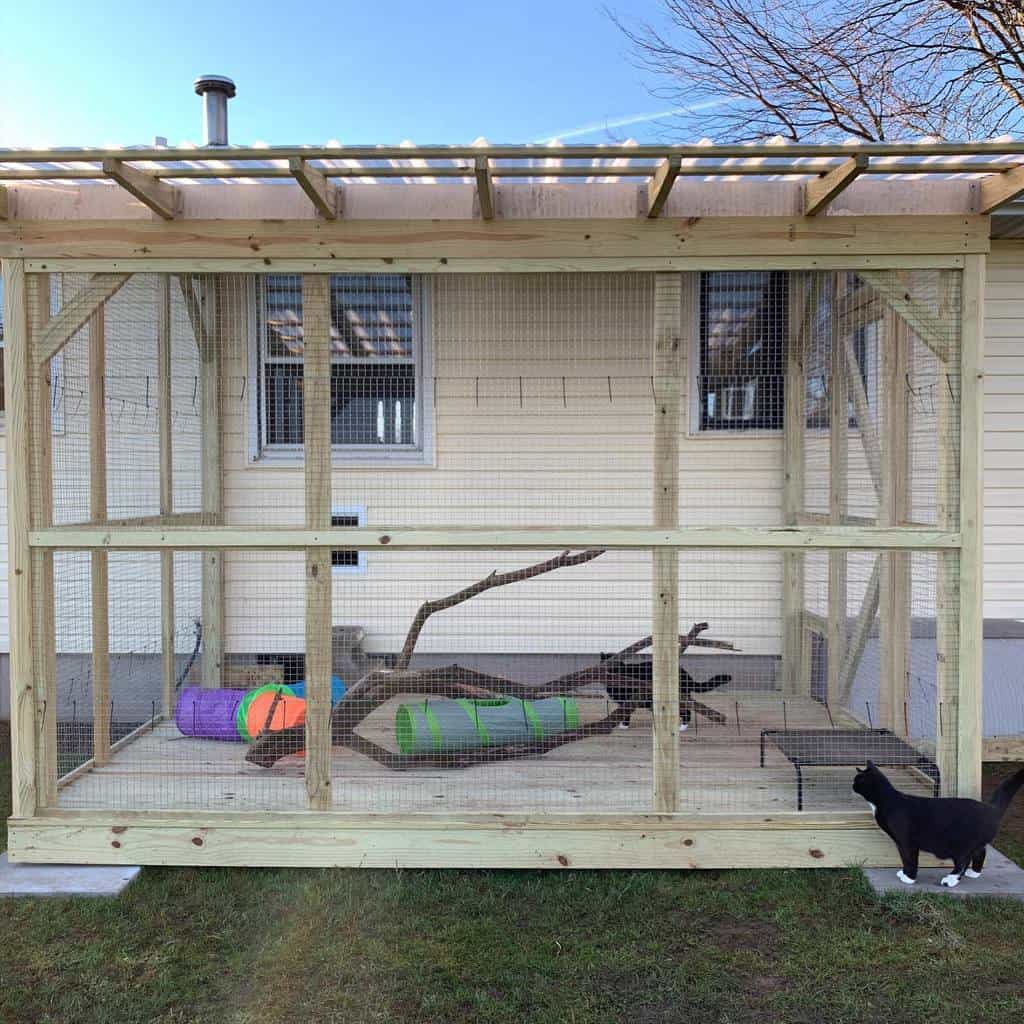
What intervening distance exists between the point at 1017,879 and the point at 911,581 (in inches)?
56.2

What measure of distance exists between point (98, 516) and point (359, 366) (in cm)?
182

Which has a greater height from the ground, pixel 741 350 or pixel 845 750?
pixel 741 350

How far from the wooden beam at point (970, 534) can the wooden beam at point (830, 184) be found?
657 mm

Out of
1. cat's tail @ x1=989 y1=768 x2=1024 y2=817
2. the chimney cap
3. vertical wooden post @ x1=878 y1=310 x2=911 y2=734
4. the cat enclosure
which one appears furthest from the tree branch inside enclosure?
the chimney cap

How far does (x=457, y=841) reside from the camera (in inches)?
141

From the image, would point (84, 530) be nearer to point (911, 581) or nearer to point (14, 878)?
point (14, 878)

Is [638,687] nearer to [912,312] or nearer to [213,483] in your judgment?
[912,312]

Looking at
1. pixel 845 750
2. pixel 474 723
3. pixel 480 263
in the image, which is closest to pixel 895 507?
pixel 845 750

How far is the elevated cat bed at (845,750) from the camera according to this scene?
12.5 feet

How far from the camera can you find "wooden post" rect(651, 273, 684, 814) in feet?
11.5

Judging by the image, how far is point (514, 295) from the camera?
17.4 feet

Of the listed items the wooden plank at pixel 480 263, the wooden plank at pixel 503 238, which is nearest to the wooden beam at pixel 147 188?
the wooden plank at pixel 503 238

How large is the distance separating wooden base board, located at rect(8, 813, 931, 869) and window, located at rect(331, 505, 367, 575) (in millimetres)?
2099

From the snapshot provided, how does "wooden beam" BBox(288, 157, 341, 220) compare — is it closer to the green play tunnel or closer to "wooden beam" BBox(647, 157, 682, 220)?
"wooden beam" BBox(647, 157, 682, 220)
